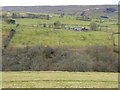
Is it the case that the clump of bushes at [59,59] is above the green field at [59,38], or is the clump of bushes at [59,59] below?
below

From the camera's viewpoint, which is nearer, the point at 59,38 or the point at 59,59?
the point at 59,59

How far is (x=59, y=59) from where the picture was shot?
17.8m

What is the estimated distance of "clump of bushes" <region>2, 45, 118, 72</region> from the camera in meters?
16.5

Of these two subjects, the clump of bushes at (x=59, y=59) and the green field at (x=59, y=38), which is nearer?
the clump of bushes at (x=59, y=59)

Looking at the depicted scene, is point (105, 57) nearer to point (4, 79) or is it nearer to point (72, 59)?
point (72, 59)

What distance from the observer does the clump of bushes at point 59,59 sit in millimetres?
16531

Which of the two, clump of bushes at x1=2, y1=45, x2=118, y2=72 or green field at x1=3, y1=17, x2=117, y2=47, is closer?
clump of bushes at x1=2, y1=45, x2=118, y2=72

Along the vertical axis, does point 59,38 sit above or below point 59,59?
above

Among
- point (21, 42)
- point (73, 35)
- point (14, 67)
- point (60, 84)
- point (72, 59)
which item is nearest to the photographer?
point (60, 84)

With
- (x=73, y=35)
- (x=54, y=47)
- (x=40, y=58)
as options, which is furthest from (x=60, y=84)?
(x=73, y=35)

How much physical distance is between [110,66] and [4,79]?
7150 mm

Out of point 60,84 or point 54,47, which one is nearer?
point 60,84

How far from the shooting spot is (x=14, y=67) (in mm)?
16391

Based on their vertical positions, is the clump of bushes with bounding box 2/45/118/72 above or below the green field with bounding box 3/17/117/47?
below
